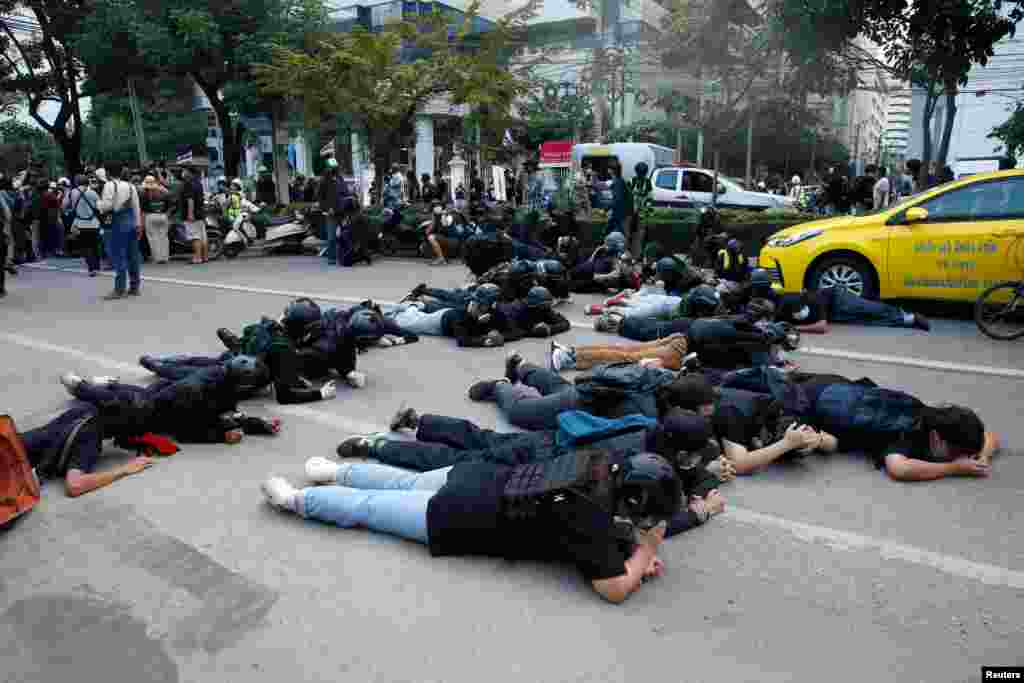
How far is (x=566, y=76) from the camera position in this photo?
39062 millimetres

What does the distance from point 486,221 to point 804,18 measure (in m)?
5.44

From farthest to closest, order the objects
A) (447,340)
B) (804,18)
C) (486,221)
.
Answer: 1. (486,221)
2. (804,18)
3. (447,340)

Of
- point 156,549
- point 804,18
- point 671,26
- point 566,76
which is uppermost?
point 566,76

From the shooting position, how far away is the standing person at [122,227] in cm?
982

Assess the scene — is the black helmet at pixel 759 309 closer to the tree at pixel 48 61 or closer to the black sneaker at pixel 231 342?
the black sneaker at pixel 231 342

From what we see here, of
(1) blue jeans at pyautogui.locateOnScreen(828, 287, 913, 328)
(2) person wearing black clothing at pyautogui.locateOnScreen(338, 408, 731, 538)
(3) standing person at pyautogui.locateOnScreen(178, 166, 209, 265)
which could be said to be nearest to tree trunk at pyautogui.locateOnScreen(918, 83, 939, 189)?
(1) blue jeans at pyautogui.locateOnScreen(828, 287, 913, 328)

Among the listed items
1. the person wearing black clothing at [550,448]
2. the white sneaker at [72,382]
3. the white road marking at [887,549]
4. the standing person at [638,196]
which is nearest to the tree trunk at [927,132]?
the standing person at [638,196]

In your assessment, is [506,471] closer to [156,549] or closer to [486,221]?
[156,549]

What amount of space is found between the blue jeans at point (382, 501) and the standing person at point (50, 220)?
14.5 metres

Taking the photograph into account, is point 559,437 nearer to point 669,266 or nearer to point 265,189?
point 669,266

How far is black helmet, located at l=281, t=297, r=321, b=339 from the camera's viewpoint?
585cm

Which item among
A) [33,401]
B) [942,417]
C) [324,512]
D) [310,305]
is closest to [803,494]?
[942,417]

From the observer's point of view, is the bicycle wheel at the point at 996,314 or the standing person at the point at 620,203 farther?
the standing person at the point at 620,203

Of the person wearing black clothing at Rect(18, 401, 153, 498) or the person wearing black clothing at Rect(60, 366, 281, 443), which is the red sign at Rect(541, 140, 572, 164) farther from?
the person wearing black clothing at Rect(18, 401, 153, 498)
